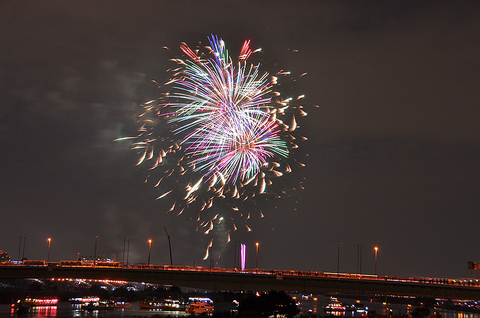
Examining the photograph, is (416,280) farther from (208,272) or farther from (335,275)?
(208,272)

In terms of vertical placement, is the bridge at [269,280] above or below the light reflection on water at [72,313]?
above

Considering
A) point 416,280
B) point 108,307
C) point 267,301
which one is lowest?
point 108,307

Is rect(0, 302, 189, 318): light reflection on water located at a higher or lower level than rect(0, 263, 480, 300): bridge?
lower

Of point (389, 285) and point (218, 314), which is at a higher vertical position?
point (389, 285)

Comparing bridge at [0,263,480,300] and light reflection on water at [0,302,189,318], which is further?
light reflection on water at [0,302,189,318]

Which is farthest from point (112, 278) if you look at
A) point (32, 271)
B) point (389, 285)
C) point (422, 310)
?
point (422, 310)

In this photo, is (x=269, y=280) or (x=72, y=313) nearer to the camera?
(x=269, y=280)

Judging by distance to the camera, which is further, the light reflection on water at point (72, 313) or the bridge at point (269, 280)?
the light reflection on water at point (72, 313)

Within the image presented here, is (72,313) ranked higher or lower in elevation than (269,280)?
lower
